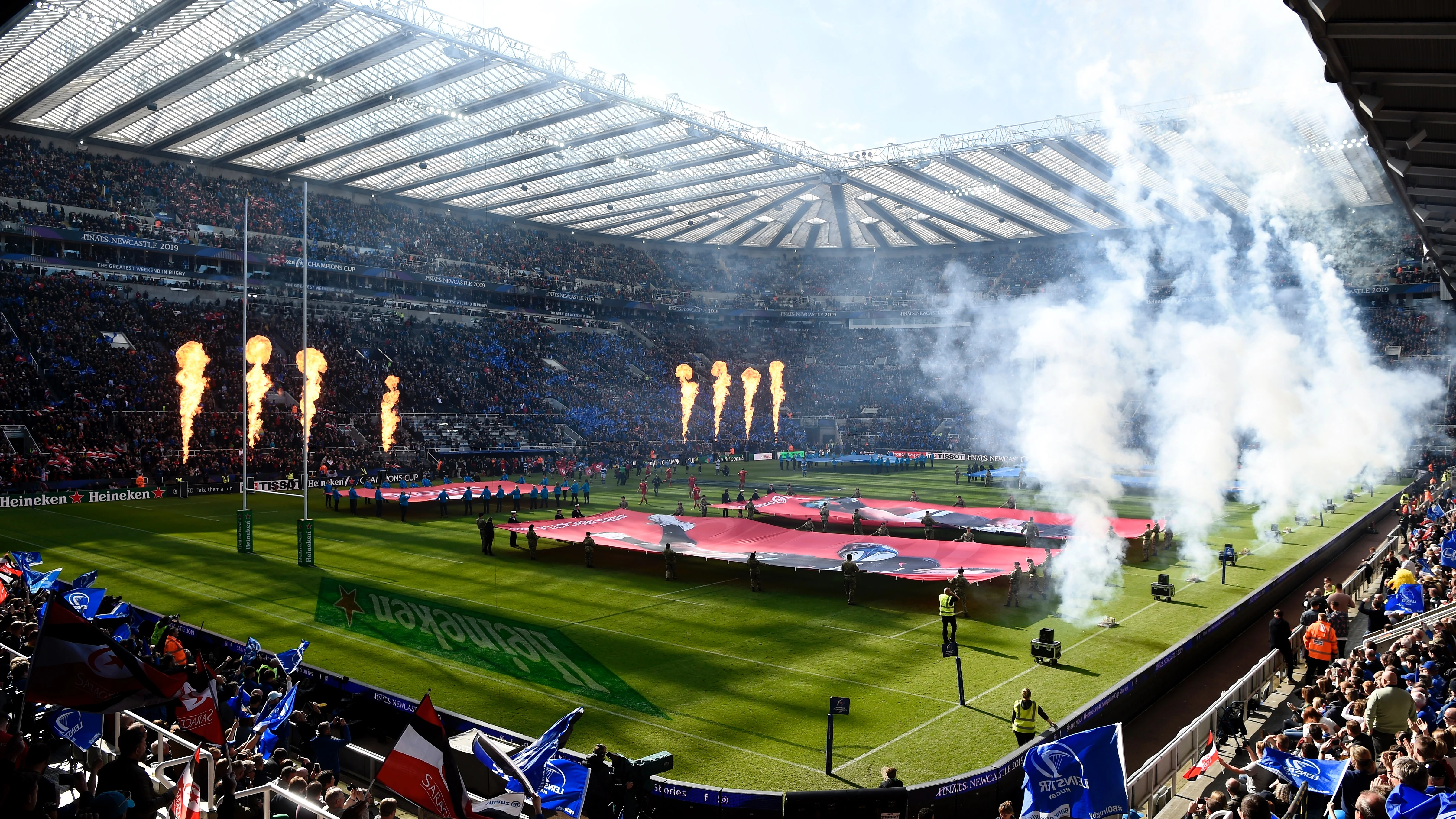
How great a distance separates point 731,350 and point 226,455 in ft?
157

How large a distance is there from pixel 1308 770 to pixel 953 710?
264 inches

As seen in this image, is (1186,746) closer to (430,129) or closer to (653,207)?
(430,129)

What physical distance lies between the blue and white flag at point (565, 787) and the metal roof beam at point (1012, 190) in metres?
50.6

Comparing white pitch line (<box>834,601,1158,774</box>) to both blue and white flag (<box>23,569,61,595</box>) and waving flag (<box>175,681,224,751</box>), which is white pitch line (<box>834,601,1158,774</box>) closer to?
waving flag (<box>175,681,224,751</box>)

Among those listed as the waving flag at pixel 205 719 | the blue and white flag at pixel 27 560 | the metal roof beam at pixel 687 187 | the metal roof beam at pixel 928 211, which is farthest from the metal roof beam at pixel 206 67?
the metal roof beam at pixel 928 211

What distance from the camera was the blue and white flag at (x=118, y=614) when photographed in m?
15.4

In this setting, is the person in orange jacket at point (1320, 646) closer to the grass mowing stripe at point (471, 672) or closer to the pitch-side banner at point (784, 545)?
the pitch-side banner at point (784, 545)

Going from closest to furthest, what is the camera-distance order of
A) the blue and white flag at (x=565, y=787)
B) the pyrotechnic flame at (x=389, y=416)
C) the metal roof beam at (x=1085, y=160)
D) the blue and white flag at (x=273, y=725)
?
1. the blue and white flag at (x=565, y=787)
2. the blue and white flag at (x=273, y=725)
3. the pyrotechnic flame at (x=389, y=416)
4. the metal roof beam at (x=1085, y=160)

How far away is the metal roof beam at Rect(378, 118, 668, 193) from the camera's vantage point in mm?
47125

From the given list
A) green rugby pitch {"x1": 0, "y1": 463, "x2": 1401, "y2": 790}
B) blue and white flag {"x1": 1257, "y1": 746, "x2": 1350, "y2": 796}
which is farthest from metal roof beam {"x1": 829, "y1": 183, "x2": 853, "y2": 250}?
blue and white flag {"x1": 1257, "y1": 746, "x2": 1350, "y2": 796}

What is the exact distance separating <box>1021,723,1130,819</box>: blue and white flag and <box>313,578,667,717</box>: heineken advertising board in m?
7.30

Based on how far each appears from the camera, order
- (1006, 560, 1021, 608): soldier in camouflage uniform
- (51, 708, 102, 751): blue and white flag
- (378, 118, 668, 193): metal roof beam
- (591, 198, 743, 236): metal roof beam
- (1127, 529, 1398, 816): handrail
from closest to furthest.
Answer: (51, 708, 102, 751): blue and white flag
(1127, 529, 1398, 816): handrail
(1006, 560, 1021, 608): soldier in camouflage uniform
(378, 118, 668, 193): metal roof beam
(591, 198, 743, 236): metal roof beam

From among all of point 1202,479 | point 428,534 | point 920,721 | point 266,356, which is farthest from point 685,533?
point 266,356

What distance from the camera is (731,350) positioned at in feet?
277
